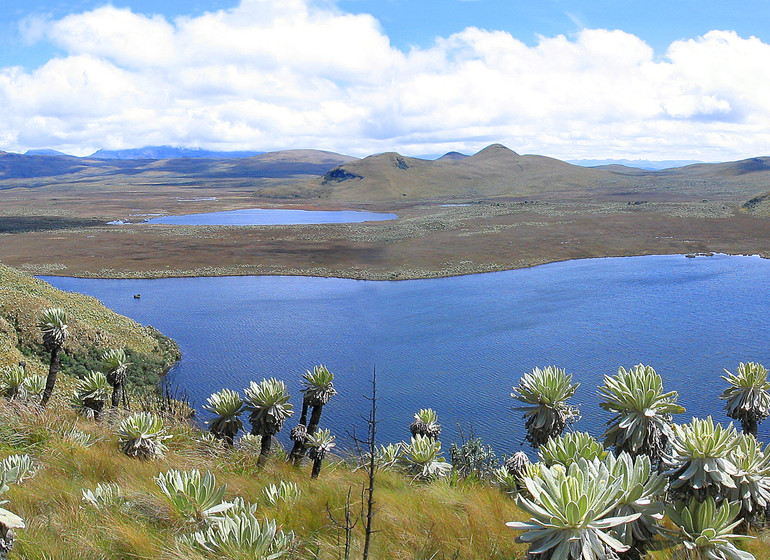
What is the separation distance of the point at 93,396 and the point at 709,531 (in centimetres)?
1152

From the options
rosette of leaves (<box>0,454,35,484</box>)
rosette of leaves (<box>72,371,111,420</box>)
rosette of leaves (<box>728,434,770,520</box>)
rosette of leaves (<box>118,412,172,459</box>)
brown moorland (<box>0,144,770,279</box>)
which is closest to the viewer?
rosette of leaves (<box>728,434,770,520</box>)

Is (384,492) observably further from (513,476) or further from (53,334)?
(53,334)

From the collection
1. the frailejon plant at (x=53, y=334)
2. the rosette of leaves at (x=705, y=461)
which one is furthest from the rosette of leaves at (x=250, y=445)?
the rosette of leaves at (x=705, y=461)

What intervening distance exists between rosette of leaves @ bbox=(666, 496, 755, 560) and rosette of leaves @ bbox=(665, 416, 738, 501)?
0.21 m

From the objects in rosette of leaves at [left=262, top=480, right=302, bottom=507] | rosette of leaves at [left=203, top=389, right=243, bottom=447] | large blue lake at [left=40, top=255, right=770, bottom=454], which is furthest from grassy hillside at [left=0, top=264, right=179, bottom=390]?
rosette of leaves at [left=262, top=480, right=302, bottom=507]

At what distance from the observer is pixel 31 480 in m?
6.86

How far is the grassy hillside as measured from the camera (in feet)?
77.7

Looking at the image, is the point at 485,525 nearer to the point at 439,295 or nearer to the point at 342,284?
the point at 439,295

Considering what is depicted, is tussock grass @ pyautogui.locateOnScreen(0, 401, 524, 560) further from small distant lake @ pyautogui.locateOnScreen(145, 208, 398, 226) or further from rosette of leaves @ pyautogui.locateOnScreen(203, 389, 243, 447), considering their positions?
small distant lake @ pyautogui.locateOnScreen(145, 208, 398, 226)

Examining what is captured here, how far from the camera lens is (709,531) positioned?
486cm

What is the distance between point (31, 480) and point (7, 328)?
20.5 metres

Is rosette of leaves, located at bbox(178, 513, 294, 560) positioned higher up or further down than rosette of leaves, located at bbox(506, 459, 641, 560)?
further down

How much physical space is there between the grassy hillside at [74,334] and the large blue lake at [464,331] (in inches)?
67.0

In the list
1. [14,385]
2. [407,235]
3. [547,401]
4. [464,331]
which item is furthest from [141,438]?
[407,235]
